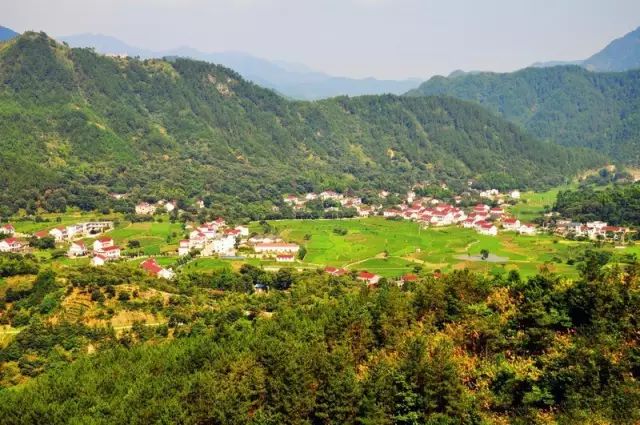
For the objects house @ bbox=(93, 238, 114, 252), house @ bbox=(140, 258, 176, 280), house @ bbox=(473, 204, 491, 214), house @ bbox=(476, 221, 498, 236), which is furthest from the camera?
house @ bbox=(473, 204, 491, 214)

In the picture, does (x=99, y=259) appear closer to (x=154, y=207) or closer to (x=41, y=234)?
(x=41, y=234)

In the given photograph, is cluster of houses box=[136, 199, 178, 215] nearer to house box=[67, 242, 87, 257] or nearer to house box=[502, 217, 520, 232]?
house box=[67, 242, 87, 257]

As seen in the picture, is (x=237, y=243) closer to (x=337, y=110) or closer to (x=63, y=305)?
(x=63, y=305)

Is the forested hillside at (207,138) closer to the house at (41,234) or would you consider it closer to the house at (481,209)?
the house at (41,234)

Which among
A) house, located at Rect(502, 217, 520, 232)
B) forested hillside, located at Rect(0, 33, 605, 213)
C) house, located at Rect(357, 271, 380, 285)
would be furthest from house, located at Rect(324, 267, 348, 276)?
forested hillside, located at Rect(0, 33, 605, 213)

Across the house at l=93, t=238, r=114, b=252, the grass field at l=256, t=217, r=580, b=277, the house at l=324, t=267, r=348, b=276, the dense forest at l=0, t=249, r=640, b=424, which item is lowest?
the grass field at l=256, t=217, r=580, b=277

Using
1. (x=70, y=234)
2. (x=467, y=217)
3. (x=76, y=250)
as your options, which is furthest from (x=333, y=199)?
(x=76, y=250)

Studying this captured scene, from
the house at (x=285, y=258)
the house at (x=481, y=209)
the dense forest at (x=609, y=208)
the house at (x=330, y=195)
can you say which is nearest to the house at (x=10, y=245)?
the house at (x=285, y=258)
